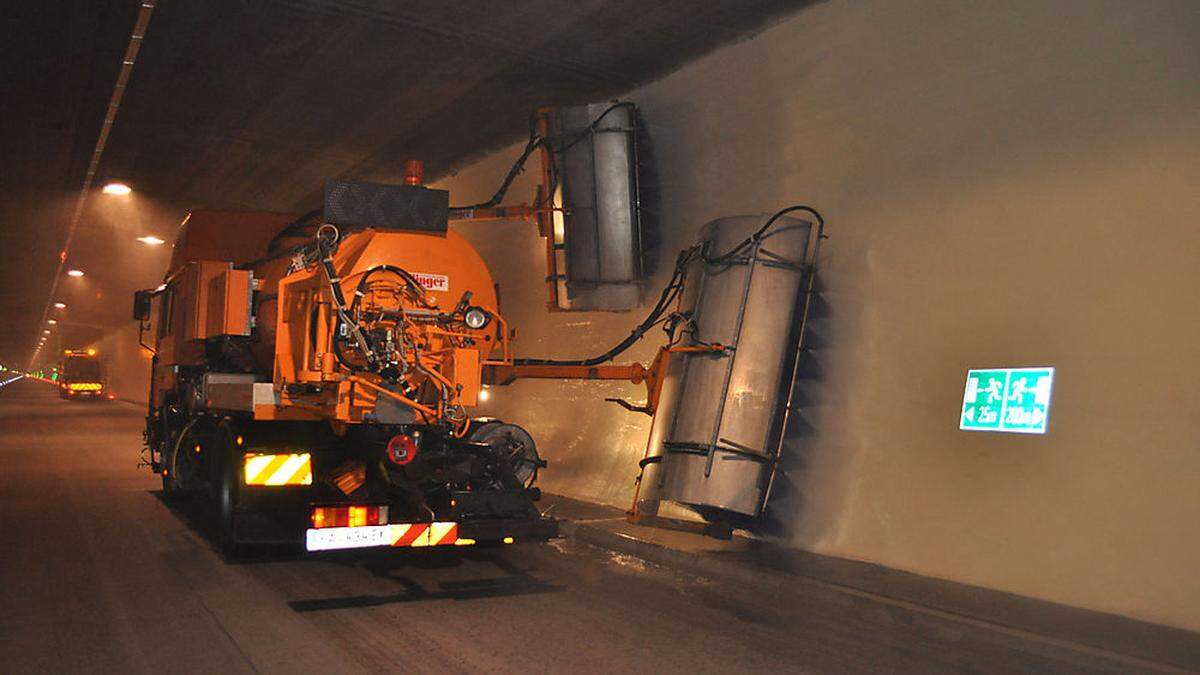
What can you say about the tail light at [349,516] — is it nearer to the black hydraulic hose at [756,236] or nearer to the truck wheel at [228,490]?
the truck wheel at [228,490]

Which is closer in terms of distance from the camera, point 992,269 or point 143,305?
point 992,269

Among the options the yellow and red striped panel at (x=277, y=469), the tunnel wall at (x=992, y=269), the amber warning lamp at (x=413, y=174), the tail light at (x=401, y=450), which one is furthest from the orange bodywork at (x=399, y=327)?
the tunnel wall at (x=992, y=269)

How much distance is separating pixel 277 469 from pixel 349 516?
1246mm

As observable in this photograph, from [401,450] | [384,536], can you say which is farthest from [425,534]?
[401,450]

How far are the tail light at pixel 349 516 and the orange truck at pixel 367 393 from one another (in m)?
0.01

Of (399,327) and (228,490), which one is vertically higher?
(399,327)

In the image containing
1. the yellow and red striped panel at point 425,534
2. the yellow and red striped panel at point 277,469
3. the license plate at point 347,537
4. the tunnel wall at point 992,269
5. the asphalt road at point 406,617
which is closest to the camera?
the asphalt road at point 406,617

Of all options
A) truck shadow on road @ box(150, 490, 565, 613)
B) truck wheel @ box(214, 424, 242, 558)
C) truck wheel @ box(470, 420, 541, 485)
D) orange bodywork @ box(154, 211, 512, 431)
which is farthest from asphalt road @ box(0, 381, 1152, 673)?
orange bodywork @ box(154, 211, 512, 431)

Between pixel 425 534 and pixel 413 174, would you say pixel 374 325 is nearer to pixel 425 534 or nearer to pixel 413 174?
pixel 425 534

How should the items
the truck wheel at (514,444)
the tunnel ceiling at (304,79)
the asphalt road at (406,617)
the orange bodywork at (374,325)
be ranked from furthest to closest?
the tunnel ceiling at (304,79) → the truck wheel at (514,444) → the orange bodywork at (374,325) → the asphalt road at (406,617)

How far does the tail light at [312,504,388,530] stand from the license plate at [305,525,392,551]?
24 centimetres

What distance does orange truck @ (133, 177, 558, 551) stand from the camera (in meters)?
8.02

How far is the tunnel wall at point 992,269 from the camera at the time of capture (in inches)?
276

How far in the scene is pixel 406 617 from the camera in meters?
7.17
